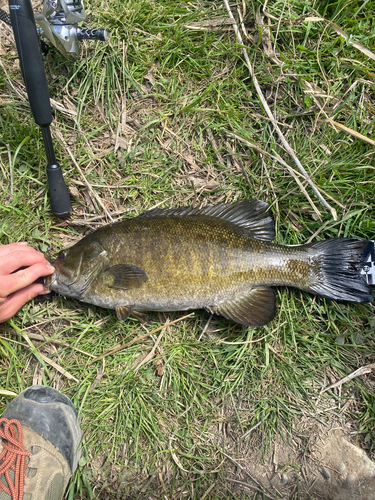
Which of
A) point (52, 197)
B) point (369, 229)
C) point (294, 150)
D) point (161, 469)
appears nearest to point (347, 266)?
point (369, 229)

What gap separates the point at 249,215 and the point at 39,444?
8.38 feet

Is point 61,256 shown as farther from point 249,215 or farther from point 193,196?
point 249,215

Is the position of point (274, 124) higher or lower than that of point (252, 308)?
higher

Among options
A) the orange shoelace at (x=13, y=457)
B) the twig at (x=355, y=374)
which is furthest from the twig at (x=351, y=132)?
the orange shoelace at (x=13, y=457)

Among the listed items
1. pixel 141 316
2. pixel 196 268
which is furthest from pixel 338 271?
pixel 141 316

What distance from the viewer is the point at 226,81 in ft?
10.4

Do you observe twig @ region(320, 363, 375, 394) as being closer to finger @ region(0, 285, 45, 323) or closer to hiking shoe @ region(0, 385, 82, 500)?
hiking shoe @ region(0, 385, 82, 500)

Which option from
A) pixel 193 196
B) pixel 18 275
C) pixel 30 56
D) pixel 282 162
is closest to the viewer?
pixel 30 56

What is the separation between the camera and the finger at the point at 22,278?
8.65ft

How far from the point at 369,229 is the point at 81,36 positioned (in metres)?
2.86

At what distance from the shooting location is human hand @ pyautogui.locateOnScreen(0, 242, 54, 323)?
2662 mm

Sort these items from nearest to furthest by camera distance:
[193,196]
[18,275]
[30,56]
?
[30,56], [18,275], [193,196]

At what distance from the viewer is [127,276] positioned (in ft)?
8.84

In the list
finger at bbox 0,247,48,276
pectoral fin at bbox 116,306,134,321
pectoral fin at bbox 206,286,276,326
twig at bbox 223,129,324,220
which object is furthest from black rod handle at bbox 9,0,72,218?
pectoral fin at bbox 206,286,276,326
